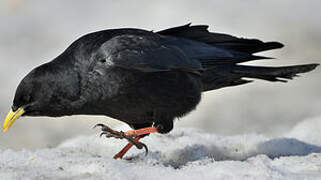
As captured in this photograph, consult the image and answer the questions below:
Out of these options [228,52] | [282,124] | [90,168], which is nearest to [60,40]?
[282,124]

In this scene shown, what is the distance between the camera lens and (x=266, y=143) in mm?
6566

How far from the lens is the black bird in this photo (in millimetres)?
5457

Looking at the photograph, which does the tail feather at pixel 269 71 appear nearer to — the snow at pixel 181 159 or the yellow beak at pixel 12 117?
the snow at pixel 181 159

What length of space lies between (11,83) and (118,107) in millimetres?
4652

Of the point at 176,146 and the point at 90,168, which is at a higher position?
the point at 90,168

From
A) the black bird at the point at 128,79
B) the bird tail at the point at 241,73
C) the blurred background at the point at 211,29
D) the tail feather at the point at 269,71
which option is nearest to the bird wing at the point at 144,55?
the black bird at the point at 128,79

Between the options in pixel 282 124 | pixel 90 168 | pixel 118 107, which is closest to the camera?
pixel 90 168

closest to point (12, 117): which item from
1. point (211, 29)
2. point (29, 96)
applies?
point (29, 96)

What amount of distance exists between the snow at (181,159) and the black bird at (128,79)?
0.36m

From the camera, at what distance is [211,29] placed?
32.4 ft

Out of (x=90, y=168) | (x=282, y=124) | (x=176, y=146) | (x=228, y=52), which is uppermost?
(x=228, y=52)

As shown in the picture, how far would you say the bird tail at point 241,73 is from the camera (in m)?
6.18

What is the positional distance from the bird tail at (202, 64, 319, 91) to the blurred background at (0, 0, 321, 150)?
6.89 ft

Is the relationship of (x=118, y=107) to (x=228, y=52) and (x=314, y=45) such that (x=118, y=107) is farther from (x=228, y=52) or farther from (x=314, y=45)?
(x=314, y=45)
